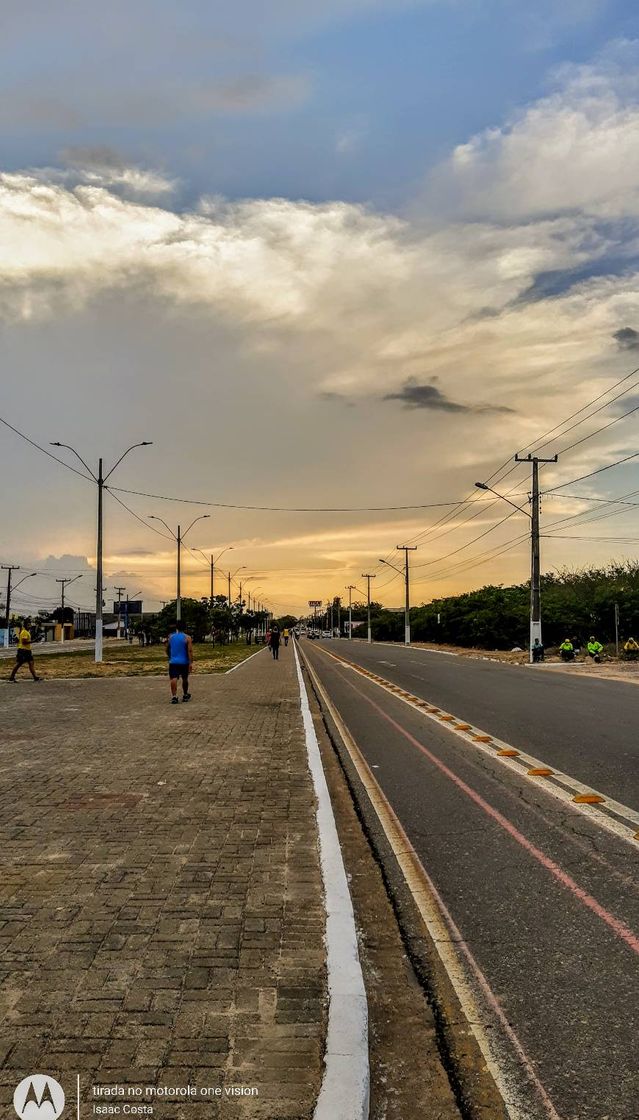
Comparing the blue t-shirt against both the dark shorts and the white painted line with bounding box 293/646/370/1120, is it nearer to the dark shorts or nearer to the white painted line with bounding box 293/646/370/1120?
the dark shorts

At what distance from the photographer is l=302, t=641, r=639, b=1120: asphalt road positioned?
302 centimetres

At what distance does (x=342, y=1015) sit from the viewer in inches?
129

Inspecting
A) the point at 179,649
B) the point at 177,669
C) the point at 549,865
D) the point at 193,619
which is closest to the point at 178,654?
the point at 179,649

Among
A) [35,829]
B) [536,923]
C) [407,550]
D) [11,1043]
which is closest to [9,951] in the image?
[11,1043]

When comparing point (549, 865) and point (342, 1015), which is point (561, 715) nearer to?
point (549, 865)

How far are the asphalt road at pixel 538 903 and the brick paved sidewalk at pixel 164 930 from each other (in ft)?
2.70

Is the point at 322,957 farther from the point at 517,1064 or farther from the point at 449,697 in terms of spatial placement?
the point at 449,697

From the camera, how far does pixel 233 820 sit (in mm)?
6559

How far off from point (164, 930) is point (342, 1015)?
4.20 ft

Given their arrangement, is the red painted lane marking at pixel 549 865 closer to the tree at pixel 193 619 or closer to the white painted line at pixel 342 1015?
the white painted line at pixel 342 1015

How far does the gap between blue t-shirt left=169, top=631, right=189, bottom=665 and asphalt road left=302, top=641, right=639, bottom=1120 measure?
512 cm

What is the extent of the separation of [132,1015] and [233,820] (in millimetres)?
3296

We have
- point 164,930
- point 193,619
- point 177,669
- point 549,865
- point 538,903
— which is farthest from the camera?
point 193,619

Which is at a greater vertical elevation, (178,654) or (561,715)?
(178,654)
